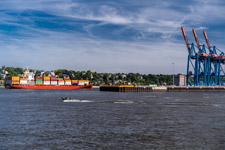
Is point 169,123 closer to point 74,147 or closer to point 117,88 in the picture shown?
point 74,147

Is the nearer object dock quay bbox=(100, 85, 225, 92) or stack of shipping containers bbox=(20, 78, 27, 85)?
dock quay bbox=(100, 85, 225, 92)

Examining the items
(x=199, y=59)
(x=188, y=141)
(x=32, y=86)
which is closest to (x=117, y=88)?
(x=199, y=59)

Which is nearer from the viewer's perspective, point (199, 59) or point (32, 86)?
point (199, 59)

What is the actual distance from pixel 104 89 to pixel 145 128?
137 metres

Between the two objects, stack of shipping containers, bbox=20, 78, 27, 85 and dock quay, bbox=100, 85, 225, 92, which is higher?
stack of shipping containers, bbox=20, 78, 27, 85

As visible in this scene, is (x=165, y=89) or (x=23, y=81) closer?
(x=165, y=89)

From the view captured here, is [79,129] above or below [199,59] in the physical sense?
below

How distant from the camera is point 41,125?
32.2m

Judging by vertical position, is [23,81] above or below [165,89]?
above

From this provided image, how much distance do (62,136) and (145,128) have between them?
868 centimetres

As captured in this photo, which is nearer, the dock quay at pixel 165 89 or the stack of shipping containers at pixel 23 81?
the dock quay at pixel 165 89

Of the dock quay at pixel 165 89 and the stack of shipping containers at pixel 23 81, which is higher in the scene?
the stack of shipping containers at pixel 23 81

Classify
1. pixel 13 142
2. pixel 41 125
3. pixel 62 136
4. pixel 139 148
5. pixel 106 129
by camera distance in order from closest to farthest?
1. pixel 139 148
2. pixel 13 142
3. pixel 62 136
4. pixel 106 129
5. pixel 41 125

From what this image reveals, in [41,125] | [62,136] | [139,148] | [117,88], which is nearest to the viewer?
[139,148]
